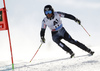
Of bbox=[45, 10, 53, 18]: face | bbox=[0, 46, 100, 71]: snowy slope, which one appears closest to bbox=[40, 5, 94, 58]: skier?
bbox=[45, 10, 53, 18]: face

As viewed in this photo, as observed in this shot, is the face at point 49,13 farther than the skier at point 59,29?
No

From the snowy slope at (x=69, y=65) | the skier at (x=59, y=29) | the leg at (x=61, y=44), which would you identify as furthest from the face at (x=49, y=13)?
the snowy slope at (x=69, y=65)

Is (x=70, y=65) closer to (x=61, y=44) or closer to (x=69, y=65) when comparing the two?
(x=69, y=65)

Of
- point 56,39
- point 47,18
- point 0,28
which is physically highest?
point 47,18

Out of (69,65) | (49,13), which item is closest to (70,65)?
(69,65)

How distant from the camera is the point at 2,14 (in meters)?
5.37

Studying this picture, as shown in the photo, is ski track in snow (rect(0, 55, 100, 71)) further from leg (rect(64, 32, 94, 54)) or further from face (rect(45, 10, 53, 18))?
face (rect(45, 10, 53, 18))

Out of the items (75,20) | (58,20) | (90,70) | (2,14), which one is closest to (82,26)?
(75,20)

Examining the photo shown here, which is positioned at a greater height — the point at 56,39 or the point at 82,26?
the point at 82,26

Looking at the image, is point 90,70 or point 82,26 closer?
point 90,70

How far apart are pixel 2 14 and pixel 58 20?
1971 millimetres

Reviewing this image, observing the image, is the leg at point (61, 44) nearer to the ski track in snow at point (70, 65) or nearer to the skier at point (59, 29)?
the skier at point (59, 29)

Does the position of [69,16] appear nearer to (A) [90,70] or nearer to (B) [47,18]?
(B) [47,18]

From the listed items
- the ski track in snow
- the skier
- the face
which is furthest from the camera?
the skier
